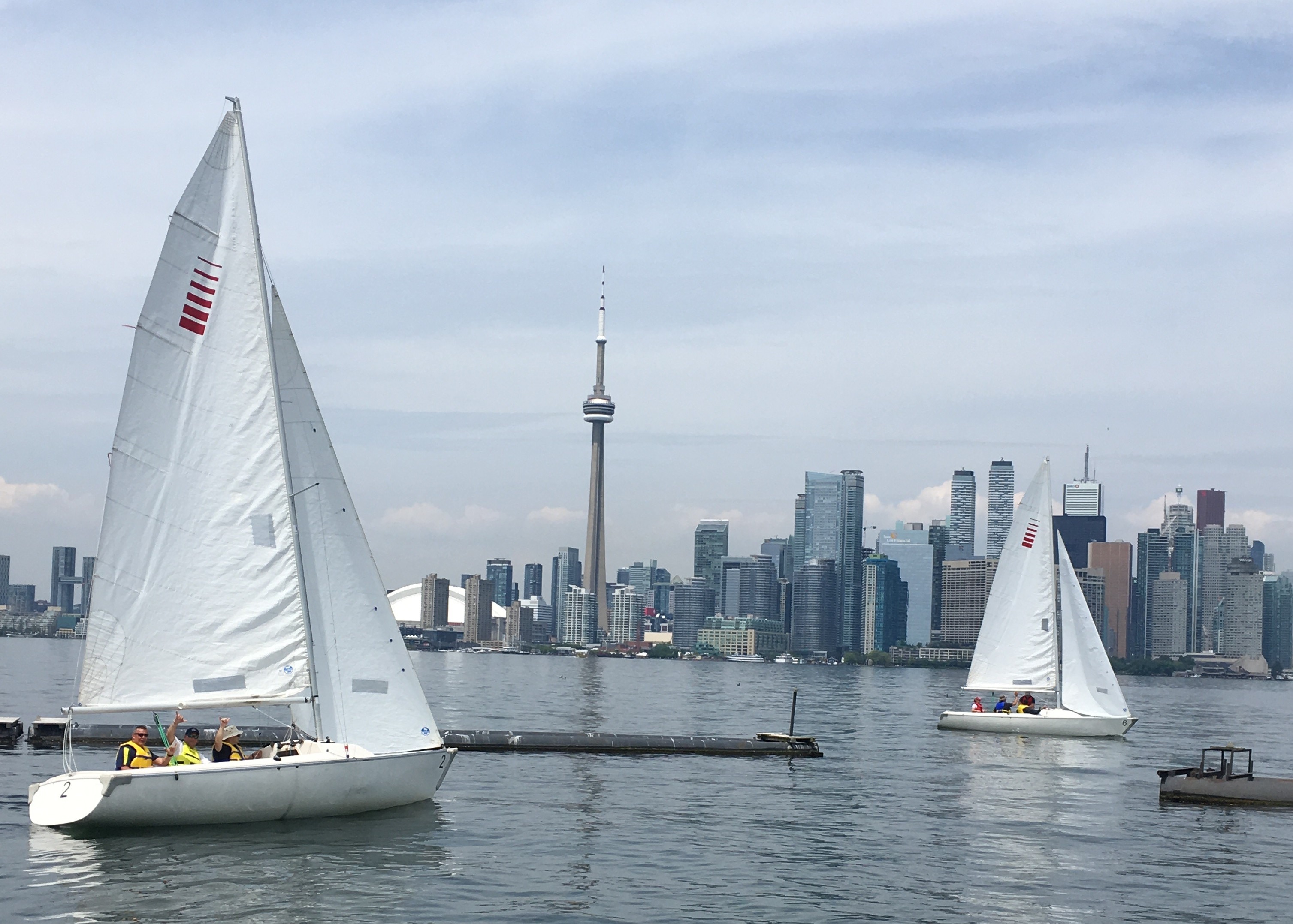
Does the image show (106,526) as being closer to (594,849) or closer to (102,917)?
(102,917)

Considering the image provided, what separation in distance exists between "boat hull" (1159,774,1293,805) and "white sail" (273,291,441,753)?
21749 millimetres

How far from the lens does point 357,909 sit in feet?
67.9

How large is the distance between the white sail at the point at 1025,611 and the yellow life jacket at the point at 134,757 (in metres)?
43.5

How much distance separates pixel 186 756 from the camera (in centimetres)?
2514

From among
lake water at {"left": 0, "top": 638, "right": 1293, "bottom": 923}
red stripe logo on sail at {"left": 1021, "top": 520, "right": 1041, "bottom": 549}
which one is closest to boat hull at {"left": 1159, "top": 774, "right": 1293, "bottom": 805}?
lake water at {"left": 0, "top": 638, "right": 1293, "bottom": 923}

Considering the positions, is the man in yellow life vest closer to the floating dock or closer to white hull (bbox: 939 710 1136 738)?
the floating dock

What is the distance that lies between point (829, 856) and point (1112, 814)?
11.4 m

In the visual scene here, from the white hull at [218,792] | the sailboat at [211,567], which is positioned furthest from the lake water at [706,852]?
the sailboat at [211,567]

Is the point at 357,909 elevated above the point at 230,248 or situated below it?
below

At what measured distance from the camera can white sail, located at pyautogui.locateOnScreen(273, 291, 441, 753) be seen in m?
26.5

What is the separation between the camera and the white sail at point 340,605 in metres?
26.5

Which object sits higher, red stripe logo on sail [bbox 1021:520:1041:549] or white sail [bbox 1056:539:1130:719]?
red stripe logo on sail [bbox 1021:520:1041:549]

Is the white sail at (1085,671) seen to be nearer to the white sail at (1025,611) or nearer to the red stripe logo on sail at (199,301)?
the white sail at (1025,611)

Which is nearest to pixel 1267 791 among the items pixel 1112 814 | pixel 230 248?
pixel 1112 814
